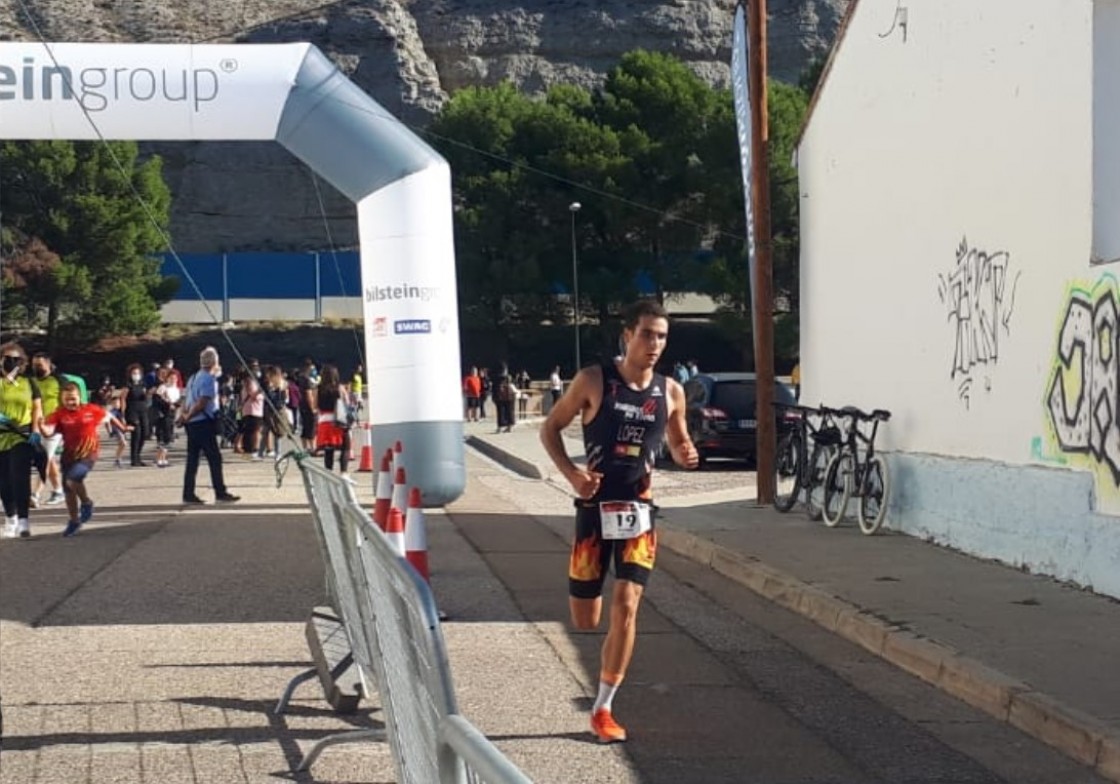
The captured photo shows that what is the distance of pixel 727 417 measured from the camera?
27578mm

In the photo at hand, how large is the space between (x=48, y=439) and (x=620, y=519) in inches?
526

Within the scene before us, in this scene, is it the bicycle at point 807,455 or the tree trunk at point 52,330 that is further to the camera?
the tree trunk at point 52,330

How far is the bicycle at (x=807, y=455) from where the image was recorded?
56.6 ft

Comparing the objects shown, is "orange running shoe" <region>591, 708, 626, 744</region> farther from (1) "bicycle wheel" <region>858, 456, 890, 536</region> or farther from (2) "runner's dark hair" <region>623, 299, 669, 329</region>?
(1) "bicycle wheel" <region>858, 456, 890, 536</region>

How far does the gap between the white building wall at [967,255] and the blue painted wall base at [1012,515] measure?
0.06 ft

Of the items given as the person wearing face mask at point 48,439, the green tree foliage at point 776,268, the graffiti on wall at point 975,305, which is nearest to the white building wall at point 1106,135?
the graffiti on wall at point 975,305

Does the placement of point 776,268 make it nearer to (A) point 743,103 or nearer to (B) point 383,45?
(B) point 383,45

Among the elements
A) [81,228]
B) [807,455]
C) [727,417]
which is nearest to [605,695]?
[807,455]

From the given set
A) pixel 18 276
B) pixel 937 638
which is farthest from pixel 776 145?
pixel 937 638

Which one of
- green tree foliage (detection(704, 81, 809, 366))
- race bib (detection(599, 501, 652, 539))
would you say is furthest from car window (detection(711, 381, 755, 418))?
green tree foliage (detection(704, 81, 809, 366))

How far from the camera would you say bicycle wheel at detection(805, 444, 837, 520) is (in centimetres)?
1723

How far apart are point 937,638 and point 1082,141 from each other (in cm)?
412

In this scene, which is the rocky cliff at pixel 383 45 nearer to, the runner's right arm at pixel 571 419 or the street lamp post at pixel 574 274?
the street lamp post at pixel 574 274

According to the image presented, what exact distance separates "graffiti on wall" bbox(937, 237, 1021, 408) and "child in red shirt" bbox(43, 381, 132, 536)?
322 inches
